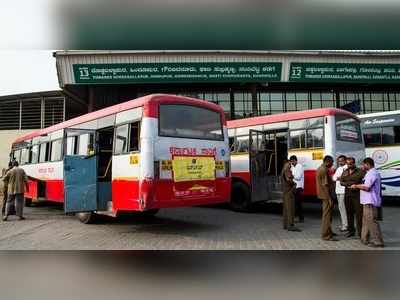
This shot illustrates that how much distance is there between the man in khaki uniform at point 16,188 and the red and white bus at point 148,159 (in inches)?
95.4

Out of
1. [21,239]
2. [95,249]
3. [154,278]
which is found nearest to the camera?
[154,278]

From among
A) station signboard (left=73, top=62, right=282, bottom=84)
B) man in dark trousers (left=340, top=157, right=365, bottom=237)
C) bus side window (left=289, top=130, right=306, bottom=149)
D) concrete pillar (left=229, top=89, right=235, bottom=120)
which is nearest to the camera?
man in dark trousers (left=340, top=157, right=365, bottom=237)

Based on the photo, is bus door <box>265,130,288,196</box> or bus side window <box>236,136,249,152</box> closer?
bus door <box>265,130,288,196</box>

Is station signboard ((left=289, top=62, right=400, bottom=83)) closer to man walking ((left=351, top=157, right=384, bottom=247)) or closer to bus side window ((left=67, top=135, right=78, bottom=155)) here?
bus side window ((left=67, top=135, right=78, bottom=155))

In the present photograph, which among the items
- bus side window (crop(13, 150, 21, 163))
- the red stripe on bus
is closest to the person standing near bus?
the red stripe on bus

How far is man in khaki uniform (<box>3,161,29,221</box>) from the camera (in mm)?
11383

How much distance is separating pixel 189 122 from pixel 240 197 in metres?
4.69

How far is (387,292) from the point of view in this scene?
3.90m

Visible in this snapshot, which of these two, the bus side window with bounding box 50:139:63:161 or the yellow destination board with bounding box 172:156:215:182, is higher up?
the bus side window with bounding box 50:139:63:161

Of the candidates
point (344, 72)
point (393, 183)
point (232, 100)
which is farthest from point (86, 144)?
point (232, 100)

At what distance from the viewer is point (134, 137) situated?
8125 mm
